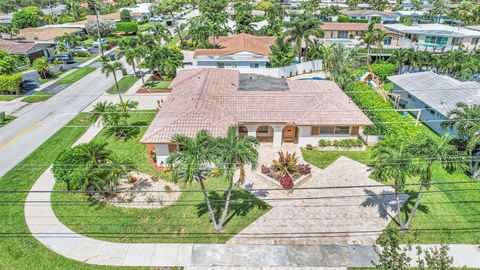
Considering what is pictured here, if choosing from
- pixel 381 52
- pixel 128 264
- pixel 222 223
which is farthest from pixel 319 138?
pixel 381 52

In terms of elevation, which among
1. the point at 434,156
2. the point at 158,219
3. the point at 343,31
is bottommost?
the point at 158,219

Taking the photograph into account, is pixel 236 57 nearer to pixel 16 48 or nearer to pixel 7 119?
pixel 7 119

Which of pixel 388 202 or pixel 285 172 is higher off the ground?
pixel 285 172

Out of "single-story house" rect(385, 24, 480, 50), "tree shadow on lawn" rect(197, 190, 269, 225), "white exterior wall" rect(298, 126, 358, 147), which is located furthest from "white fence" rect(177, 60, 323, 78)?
"tree shadow on lawn" rect(197, 190, 269, 225)

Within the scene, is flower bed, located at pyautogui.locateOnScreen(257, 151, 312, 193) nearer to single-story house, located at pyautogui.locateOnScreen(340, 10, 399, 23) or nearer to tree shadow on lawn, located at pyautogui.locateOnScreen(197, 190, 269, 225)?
tree shadow on lawn, located at pyautogui.locateOnScreen(197, 190, 269, 225)

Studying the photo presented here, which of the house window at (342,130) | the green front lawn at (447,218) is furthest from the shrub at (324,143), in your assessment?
the green front lawn at (447,218)

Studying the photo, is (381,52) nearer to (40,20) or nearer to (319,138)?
(319,138)

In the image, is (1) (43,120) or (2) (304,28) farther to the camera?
(2) (304,28)

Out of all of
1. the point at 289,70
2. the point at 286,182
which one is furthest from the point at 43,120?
the point at 289,70

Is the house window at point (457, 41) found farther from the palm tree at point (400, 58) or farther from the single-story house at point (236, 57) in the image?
the single-story house at point (236, 57)
